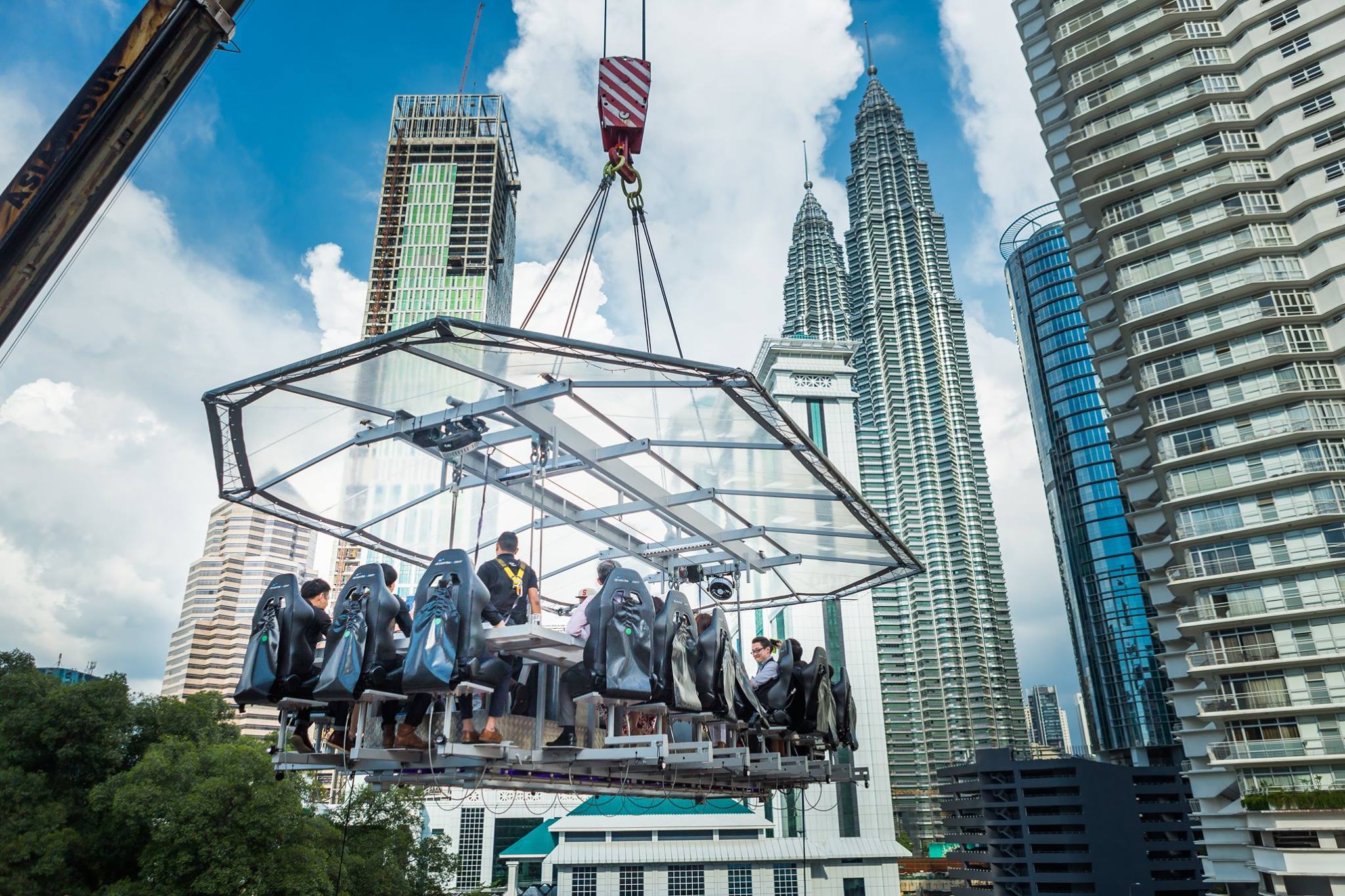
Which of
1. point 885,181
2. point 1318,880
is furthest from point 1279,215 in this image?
point 885,181

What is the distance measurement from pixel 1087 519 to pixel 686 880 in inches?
1727

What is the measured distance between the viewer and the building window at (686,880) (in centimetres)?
4462

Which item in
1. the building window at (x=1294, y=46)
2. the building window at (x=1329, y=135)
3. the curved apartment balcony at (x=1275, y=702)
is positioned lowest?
the curved apartment balcony at (x=1275, y=702)

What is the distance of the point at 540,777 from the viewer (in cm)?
772

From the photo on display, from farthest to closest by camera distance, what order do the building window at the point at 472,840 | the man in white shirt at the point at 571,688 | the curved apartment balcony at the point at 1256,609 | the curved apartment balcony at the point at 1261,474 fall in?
the building window at the point at 472,840 → the curved apartment balcony at the point at 1261,474 → the curved apartment balcony at the point at 1256,609 → the man in white shirt at the point at 571,688

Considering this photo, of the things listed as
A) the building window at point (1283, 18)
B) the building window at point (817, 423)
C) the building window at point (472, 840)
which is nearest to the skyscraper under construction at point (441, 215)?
the building window at point (817, 423)

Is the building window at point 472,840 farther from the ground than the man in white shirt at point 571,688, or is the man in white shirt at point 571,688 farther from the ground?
the man in white shirt at point 571,688

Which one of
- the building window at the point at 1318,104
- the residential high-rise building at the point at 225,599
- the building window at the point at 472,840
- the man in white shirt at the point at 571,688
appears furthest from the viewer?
the residential high-rise building at the point at 225,599

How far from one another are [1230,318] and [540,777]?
30.3 metres

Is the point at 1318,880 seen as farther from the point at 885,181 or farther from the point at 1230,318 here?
the point at 885,181

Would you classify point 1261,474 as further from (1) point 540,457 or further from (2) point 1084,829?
(2) point 1084,829

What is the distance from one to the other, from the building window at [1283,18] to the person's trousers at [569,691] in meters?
36.6

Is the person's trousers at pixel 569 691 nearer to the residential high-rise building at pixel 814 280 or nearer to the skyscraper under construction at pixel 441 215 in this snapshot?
the skyscraper under construction at pixel 441 215

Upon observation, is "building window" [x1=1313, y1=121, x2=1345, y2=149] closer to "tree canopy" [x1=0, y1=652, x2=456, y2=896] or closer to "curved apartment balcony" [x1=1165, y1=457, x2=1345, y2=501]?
"curved apartment balcony" [x1=1165, y1=457, x2=1345, y2=501]
